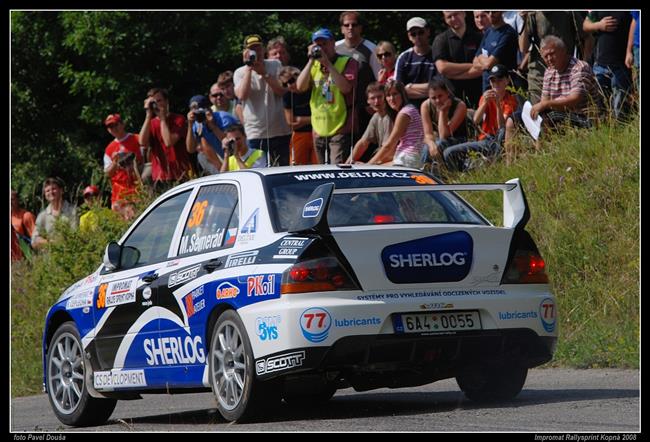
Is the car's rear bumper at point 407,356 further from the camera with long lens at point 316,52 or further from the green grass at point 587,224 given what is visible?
the camera with long lens at point 316,52

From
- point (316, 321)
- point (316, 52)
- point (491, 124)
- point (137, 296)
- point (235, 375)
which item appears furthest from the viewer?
point (316, 52)

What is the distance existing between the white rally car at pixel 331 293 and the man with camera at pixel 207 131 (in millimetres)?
7373

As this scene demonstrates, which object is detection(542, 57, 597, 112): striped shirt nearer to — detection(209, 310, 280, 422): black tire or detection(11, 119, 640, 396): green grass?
detection(11, 119, 640, 396): green grass

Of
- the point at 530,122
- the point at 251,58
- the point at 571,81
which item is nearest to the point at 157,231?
the point at 571,81

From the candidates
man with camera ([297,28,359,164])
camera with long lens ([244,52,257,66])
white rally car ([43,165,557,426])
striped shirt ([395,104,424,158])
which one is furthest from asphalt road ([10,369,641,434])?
camera with long lens ([244,52,257,66])

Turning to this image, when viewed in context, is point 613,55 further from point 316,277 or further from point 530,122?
point 316,277

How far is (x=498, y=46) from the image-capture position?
15242 mm

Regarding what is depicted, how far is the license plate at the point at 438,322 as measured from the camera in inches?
324

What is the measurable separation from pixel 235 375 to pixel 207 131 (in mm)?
9052

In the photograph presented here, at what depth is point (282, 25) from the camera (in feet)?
79.8
